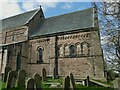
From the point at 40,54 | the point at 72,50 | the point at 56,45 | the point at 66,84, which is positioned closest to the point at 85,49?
the point at 72,50

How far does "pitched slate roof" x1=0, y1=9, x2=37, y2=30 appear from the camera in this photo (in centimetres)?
3222

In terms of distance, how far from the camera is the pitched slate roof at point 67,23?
1015 inches

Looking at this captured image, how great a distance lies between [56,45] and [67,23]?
4369 mm

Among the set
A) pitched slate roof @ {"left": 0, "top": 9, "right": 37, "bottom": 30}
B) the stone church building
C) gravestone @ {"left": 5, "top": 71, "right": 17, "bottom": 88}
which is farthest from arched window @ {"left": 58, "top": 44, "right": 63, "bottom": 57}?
gravestone @ {"left": 5, "top": 71, "right": 17, "bottom": 88}

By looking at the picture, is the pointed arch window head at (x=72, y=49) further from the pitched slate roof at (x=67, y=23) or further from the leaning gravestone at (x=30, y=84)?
the leaning gravestone at (x=30, y=84)

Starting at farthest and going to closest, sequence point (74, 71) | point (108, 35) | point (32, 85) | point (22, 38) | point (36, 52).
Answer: point (22, 38) < point (36, 52) < point (74, 71) < point (108, 35) < point (32, 85)

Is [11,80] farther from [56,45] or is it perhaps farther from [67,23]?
[67,23]

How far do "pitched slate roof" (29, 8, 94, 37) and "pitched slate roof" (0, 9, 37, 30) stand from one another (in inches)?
131

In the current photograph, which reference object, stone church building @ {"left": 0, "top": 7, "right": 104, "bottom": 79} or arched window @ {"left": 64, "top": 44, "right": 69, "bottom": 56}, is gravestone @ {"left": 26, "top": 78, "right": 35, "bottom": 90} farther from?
arched window @ {"left": 64, "top": 44, "right": 69, "bottom": 56}

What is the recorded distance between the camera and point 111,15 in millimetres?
13820

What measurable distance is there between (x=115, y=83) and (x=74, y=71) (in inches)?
546

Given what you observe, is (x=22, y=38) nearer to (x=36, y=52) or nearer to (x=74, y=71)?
(x=36, y=52)

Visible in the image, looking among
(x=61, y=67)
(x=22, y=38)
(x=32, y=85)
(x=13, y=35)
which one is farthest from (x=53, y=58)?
(x=32, y=85)

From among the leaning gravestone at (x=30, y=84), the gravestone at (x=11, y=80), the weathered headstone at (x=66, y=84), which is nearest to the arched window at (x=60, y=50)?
A: the gravestone at (x=11, y=80)
